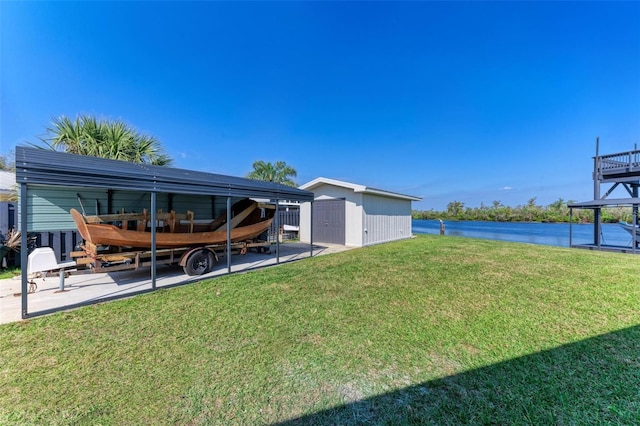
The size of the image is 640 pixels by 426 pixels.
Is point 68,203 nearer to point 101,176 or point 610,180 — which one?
point 101,176

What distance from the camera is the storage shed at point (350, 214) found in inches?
444

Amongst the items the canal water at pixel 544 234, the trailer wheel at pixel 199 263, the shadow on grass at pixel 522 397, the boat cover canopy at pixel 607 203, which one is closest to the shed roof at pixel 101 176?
the trailer wheel at pixel 199 263

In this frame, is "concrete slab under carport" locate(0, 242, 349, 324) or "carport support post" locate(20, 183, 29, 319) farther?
"concrete slab under carport" locate(0, 242, 349, 324)

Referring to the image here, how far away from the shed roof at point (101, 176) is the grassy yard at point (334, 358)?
2064 mm

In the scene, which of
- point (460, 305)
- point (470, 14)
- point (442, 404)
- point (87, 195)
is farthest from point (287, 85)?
point (442, 404)

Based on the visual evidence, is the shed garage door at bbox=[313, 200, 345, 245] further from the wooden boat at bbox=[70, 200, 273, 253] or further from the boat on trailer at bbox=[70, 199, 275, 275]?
the boat on trailer at bbox=[70, 199, 275, 275]

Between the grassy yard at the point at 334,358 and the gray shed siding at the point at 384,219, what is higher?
the gray shed siding at the point at 384,219

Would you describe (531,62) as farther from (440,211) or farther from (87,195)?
(440,211)

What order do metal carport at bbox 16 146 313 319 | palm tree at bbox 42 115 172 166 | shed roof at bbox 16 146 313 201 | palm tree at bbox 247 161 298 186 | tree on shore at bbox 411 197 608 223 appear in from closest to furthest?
metal carport at bbox 16 146 313 319, shed roof at bbox 16 146 313 201, palm tree at bbox 42 115 172 166, palm tree at bbox 247 161 298 186, tree on shore at bbox 411 197 608 223

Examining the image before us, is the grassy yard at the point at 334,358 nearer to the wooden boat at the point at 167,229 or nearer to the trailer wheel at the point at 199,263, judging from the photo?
the trailer wheel at the point at 199,263

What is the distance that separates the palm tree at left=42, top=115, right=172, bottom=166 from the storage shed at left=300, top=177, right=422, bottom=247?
23.6 feet

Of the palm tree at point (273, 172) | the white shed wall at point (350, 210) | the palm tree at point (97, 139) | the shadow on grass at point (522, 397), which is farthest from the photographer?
the palm tree at point (273, 172)

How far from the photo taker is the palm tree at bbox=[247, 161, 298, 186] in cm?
2194

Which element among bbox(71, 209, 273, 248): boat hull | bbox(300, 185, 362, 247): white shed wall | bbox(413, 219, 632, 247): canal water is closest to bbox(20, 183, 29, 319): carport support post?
bbox(71, 209, 273, 248): boat hull
